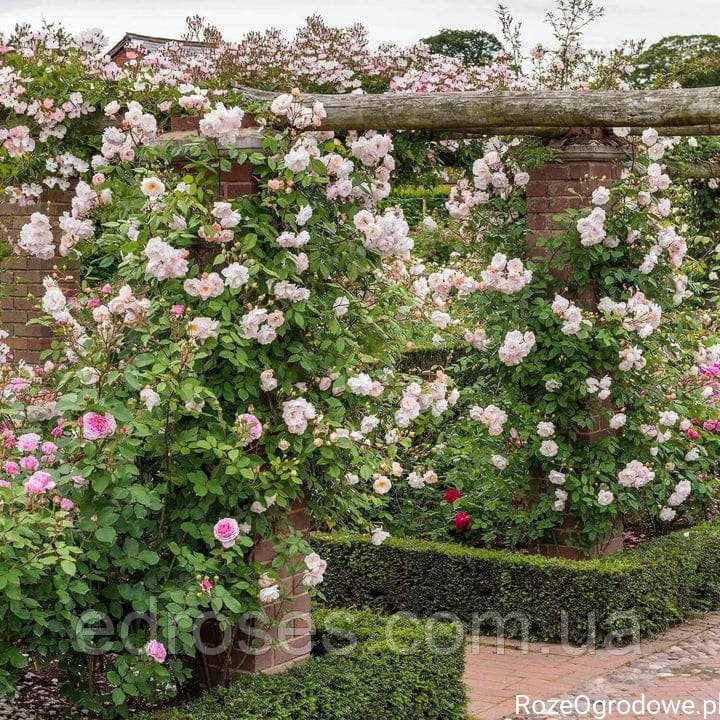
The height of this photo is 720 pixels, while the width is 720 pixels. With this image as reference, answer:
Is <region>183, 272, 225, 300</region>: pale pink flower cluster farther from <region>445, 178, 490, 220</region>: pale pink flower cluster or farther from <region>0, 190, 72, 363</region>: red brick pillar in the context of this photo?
<region>445, 178, 490, 220</region>: pale pink flower cluster

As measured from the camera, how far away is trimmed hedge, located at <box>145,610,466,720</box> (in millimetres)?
4184

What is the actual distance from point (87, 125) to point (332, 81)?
2415 mm

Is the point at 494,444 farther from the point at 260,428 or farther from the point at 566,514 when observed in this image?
the point at 260,428

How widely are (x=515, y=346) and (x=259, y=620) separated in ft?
7.86

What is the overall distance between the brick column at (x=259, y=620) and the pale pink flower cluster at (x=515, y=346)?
200cm

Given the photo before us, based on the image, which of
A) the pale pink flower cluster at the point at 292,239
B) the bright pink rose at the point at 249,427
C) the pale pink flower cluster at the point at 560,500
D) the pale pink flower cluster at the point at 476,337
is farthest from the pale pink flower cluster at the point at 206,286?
the pale pink flower cluster at the point at 560,500

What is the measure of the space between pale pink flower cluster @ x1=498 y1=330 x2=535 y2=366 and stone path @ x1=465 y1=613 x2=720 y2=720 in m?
1.52

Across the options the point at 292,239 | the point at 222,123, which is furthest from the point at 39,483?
the point at 222,123

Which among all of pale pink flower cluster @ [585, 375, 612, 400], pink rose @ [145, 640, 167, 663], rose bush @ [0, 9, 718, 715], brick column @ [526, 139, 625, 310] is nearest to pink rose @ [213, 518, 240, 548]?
rose bush @ [0, 9, 718, 715]

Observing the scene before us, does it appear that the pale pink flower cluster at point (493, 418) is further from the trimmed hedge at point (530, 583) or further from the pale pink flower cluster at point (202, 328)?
the pale pink flower cluster at point (202, 328)

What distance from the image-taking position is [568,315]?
249 inches

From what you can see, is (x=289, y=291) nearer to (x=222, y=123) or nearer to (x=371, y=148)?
Result: (x=222, y=123)

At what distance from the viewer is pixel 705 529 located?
23.9 feet

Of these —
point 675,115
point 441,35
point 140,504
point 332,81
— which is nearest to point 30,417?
point 140,504
